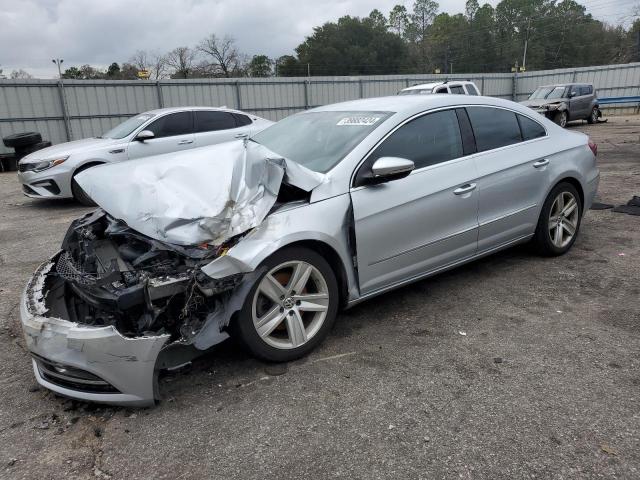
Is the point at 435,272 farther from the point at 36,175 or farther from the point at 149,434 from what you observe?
the point at 36,175

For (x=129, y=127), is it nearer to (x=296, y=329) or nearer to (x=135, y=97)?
(x=296, y=329)

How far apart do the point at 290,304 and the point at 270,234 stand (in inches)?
18.9

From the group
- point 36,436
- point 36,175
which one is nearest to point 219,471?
point 36,436

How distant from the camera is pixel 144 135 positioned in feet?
28.8

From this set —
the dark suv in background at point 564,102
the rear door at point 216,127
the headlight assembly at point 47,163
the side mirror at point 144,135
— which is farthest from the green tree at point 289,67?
the headlight assembly at point 47,163

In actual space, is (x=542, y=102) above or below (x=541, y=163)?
below

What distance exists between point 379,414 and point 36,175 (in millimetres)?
7893

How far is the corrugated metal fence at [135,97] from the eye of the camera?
15.6 meters

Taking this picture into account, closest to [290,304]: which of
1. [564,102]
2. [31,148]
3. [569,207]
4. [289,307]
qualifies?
[289,307]

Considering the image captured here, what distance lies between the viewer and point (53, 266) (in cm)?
338

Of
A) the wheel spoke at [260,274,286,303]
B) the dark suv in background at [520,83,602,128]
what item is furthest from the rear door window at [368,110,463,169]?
the dark suv in background at [520,83,602,128]

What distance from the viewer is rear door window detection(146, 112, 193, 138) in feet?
30.0

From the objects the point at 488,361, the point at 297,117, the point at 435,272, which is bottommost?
the point at 488,361

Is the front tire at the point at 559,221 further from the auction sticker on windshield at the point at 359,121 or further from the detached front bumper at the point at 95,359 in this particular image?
the detached front bumper at the point at 95,359
